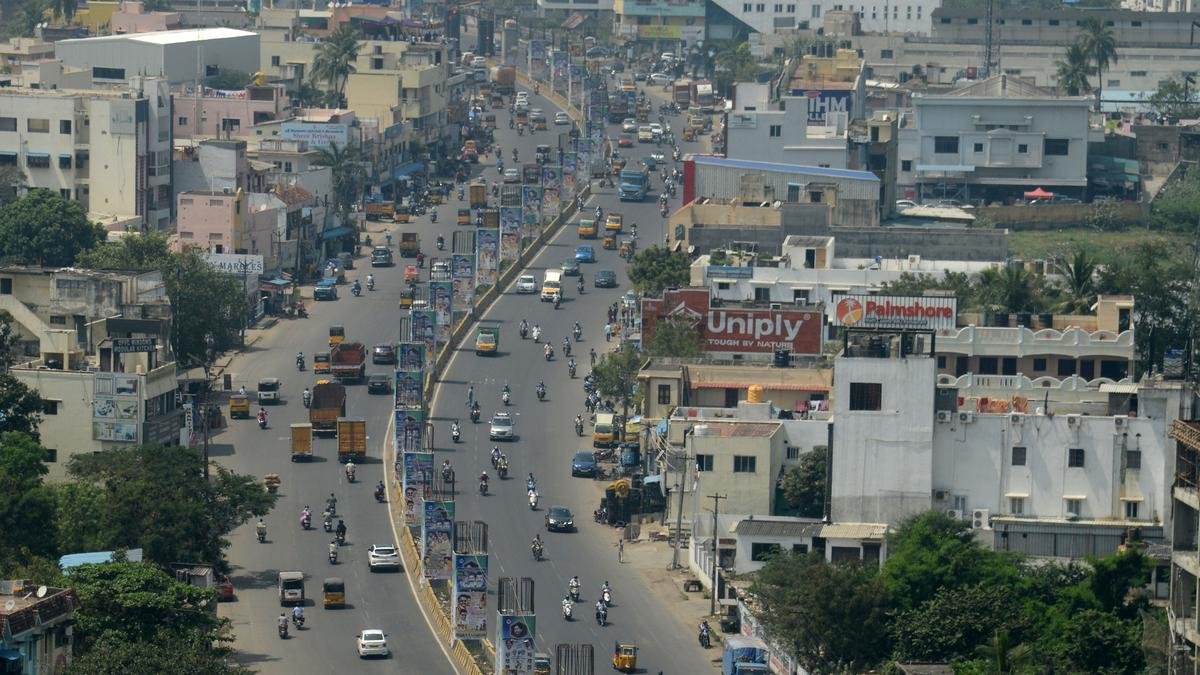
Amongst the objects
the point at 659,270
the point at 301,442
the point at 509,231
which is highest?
the point at 509,231

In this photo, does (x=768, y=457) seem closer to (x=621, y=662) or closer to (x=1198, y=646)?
(x=621, y=662)

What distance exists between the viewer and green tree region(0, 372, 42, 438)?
379 feet

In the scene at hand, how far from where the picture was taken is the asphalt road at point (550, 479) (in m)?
105

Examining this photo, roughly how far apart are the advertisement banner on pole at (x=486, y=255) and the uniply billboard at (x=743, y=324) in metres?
21.9

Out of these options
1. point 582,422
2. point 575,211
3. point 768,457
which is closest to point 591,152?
point 575,211

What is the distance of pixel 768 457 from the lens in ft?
365

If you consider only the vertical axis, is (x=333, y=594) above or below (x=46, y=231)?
below

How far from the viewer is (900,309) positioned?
401ft

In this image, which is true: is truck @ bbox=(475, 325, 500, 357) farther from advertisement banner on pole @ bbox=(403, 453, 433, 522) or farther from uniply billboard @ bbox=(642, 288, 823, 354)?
advertisement banner on pole @ bbox=(403, 453, 433, 522)

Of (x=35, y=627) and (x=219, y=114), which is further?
(x=219, y=114)

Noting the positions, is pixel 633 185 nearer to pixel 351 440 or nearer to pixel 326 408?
pixel 326 408

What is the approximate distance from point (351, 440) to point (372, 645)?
88.2 feet

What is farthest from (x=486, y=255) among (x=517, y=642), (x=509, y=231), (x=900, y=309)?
(x=517, y=642)

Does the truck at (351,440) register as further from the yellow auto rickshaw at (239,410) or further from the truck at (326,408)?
the yellow auto rickshaw at (239,410)
